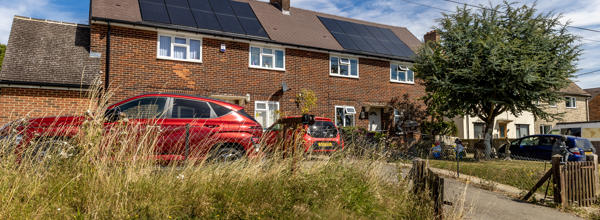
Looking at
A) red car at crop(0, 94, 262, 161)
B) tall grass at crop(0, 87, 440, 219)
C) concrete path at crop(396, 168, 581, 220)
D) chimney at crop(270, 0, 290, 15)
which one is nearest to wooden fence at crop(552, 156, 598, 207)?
concrete path at crop(396, 168, 581, 220)

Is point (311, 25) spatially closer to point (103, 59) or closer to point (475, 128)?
point (103, 59)

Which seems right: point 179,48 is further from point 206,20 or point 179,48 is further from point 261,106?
point 261,106

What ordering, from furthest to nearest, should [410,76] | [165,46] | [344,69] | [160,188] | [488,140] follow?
[410,76], [344,69], [488,140], [165,46], [160,188]

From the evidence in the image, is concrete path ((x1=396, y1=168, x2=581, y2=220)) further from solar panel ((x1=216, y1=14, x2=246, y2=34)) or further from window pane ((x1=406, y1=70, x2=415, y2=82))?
window pane ((x1=406, y1=70, x2=415, y2=82))

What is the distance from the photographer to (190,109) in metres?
7.30

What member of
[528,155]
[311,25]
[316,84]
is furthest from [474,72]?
[311,25]

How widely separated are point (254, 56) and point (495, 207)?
38.0ft

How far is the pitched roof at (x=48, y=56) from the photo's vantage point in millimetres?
12047

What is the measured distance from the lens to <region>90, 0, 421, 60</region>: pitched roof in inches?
552

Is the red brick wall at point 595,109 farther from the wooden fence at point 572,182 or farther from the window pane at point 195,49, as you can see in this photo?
the window pane at point 195,49

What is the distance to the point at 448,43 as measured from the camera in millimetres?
15969

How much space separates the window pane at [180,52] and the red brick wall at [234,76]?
303mm

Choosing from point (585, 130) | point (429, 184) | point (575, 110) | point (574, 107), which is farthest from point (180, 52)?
point (575, 110)

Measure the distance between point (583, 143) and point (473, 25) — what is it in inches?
246
